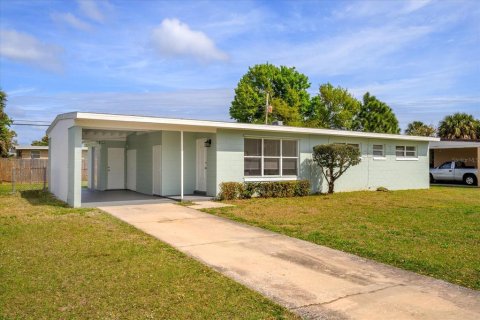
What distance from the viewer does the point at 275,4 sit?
12312 mm

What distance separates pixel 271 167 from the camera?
1631 cm

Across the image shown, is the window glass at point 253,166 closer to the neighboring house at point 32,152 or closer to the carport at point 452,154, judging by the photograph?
the carport at point 452,154

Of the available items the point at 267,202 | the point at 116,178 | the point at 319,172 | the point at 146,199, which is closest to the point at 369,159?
the point at 319,172

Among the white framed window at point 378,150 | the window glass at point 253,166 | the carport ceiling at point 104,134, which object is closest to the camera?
the carport ceiling at point 104,134

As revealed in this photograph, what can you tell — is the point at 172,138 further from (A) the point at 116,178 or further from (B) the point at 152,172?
(A) the point at 116,178

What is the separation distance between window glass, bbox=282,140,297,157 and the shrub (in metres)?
2.96

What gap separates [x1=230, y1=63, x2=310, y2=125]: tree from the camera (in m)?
42.3

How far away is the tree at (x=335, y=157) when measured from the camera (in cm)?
1639

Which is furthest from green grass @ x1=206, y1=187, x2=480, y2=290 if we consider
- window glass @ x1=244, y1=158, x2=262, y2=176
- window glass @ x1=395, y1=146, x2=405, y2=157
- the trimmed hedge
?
window glass @ x1=395, y1=146, x2=405, y2=157

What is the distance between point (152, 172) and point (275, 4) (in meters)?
8.08

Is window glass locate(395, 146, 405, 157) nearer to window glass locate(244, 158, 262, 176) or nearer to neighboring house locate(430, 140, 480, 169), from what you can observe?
neighboring house locate(430, 140, 480, 169)

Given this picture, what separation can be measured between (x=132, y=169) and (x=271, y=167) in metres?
6.68

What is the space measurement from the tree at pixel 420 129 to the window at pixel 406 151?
24.6 m

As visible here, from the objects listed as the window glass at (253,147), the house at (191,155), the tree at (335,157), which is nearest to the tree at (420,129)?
the house at (191,155)
